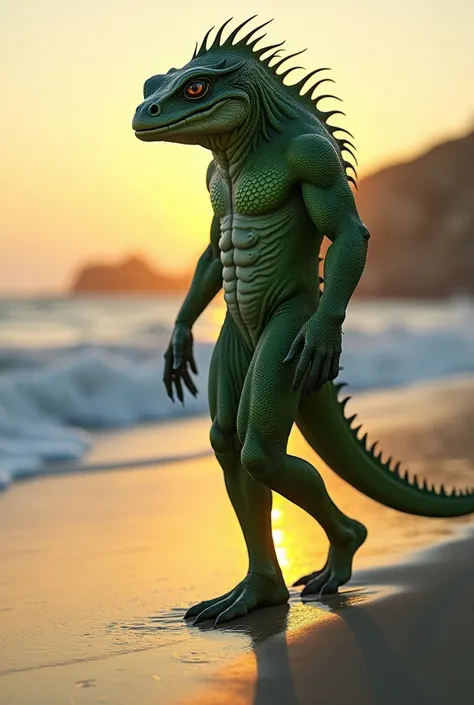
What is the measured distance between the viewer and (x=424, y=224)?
126938mm

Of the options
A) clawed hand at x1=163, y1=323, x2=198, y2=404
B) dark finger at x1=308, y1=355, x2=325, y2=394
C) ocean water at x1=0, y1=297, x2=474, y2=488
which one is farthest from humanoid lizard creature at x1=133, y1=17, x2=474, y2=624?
ocean water at x1=0, y1=297, x2=474, y2=488

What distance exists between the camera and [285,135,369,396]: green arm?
172 inches

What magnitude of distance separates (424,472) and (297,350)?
4.60m

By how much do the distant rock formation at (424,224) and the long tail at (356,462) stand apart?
11454 cm

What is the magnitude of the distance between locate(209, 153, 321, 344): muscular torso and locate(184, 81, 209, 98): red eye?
0.33 meters

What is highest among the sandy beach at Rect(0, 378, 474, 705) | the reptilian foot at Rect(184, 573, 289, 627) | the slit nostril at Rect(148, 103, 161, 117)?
the slit nostril at Rect(148, 103, 161, 117)

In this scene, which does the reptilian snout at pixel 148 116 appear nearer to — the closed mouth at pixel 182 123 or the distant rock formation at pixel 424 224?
the closed mouth at pixel 182 123

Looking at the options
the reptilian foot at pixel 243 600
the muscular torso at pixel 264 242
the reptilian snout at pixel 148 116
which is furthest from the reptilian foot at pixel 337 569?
the reptilian snout at pixel 148 116

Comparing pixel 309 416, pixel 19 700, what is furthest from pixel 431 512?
pixel 19 700

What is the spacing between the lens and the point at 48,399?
547 inches

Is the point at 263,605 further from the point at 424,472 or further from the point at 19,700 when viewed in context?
the point at 424,472

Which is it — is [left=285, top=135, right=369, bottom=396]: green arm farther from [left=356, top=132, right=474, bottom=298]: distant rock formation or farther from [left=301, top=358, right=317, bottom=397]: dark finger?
[left=356, top=132, right=474, bottom=298]: distant rock formation

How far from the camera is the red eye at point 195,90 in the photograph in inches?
179

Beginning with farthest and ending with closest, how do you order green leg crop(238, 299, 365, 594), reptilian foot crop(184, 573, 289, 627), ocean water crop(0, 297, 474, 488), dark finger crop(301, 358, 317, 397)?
ocean water crop(0, 297, 474, 488), reptilian foot crop(184, 573, 289, 627), green leg crop(238, 299, 365, 594), dark finger crop(301, 358, 317, 397)
